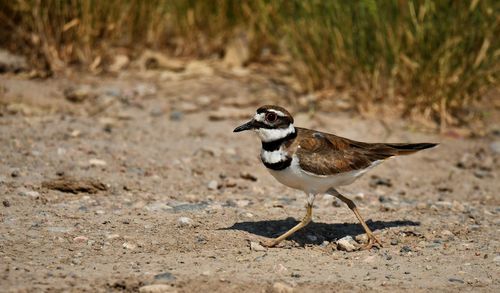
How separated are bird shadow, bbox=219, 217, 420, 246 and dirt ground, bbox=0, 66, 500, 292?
0.7 inches

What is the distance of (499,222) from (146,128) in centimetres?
395

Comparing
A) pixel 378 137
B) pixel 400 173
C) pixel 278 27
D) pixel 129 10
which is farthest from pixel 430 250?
pixel 129 10

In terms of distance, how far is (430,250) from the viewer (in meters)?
5.82

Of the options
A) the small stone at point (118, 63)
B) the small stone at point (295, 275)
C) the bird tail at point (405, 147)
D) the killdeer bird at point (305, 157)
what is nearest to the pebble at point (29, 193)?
the killdeer bird at point (305, 157)

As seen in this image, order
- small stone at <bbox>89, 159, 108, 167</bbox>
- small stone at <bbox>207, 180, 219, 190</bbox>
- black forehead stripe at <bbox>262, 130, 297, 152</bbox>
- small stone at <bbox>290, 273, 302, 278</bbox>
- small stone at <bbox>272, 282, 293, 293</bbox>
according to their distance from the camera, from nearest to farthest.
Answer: small stone at <bbox>272, 282, 293, 293</bbox> < small stone at <bbox>290, 273, 302, 278</bbox> < black forehead stripe at <bbox>262, 130, 297, 152</bbox> < small stone at <bbox>207, 180, 219, 190</bbox> < small stone at <bbox>89, 159, 108, 167</bbox>

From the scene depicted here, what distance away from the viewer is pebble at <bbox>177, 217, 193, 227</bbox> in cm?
594

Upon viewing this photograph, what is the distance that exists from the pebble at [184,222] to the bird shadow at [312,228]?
0.99ft

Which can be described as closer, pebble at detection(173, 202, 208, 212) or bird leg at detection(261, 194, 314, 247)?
bird leg at detection(261, 194, 314, 247)

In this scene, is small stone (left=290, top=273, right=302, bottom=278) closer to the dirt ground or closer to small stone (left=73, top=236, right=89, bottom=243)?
the dirt ground

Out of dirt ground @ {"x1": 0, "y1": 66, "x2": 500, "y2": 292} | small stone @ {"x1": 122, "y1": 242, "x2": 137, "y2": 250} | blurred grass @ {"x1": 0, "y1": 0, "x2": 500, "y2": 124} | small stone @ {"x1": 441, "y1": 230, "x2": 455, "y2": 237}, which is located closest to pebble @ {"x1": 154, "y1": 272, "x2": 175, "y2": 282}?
dirt ground @ {"x1": 0, "y1": 66, "x2": 500, "y2": 292}

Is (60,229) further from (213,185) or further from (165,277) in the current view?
(213,185)

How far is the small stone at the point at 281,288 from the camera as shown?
15.5ft

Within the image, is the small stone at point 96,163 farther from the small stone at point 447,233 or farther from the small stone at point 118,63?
the small stone at point 447,233

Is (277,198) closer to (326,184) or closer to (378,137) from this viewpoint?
(326,184)
